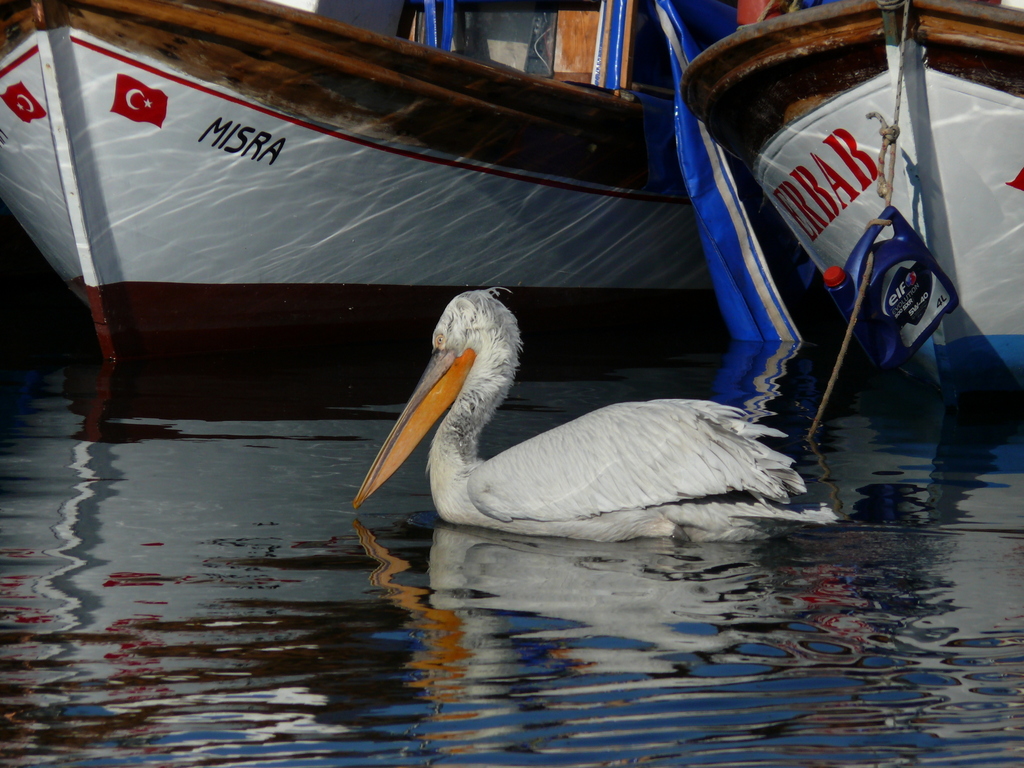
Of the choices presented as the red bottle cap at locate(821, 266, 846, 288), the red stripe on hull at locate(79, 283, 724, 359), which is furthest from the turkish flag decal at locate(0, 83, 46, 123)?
the red bottle cap at locate(821, 266, 846, 288)

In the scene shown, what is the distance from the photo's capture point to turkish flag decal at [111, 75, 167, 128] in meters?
5.63

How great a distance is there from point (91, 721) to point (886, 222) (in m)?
3.40

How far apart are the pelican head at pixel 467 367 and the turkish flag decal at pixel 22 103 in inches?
107

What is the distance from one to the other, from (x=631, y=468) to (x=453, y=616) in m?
0.85

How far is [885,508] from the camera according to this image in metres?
3.79

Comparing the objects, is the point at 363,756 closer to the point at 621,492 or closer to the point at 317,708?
the point at 317,708

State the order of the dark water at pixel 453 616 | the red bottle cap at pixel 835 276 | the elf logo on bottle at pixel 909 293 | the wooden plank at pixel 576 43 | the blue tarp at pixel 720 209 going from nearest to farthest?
the dark water at pixel 453 616, the red bottle cap at pixel 835 276, the elf logo on bottle at pixel 909 293, the blue tarp at pixel 720 209, the wooden plank at pixel 576 43

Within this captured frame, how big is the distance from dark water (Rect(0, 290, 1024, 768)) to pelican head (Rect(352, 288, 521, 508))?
267mm

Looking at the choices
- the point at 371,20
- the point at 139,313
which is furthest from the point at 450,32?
the point at 139,313

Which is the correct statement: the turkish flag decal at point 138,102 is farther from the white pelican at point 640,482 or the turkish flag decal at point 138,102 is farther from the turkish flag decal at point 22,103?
the white pelican at point 640,482

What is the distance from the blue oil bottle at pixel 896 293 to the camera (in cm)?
468

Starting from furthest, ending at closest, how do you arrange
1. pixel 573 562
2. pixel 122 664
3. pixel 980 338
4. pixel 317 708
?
pixel 980 338 < pixel 573 562 < pixel 122 664 < pixel 317 708

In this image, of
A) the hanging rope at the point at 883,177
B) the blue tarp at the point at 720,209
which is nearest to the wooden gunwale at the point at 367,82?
the blue tarp at the point at 720,209

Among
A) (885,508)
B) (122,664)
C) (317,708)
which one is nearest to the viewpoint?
(317,708)
